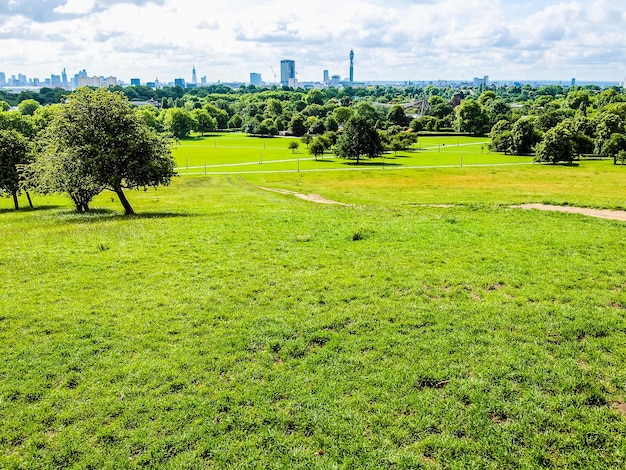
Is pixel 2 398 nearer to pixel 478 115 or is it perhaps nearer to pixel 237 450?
pixel 237 450

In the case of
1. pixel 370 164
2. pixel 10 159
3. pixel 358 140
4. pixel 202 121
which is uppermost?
→ pixel 202 121

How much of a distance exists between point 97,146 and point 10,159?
18.3 meters

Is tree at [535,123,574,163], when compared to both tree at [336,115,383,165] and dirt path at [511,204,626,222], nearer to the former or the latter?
tree at [336,115,383,165]

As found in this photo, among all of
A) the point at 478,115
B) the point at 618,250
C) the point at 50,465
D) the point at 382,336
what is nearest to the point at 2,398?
the point at 50,465

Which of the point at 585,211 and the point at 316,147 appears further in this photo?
the point at 316,147

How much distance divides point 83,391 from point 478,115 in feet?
556

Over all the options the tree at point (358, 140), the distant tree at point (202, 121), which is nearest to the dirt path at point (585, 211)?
the tree at point (358, 140)

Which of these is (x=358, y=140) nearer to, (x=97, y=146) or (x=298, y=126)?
(x=298, y=126)

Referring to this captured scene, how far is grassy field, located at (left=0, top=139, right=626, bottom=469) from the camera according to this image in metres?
7.78

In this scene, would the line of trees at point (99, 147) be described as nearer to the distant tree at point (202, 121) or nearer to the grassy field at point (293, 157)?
the grassy field at point (293, 157)

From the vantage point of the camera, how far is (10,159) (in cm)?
3906

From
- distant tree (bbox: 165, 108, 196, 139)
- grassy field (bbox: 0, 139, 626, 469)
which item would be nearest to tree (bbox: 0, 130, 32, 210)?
grassy field (bbox: 0, 139, 626, 469)

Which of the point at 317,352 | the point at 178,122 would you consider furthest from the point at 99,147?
the point at 178,122

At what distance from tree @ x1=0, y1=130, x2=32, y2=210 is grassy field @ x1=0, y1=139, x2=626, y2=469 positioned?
2504 cm
